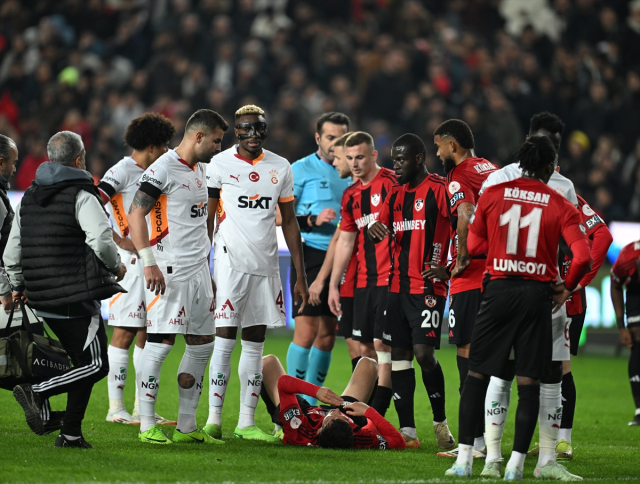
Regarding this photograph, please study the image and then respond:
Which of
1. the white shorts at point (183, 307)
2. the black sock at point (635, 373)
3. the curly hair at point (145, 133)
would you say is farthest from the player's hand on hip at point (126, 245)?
the black sock at point (635, 373)

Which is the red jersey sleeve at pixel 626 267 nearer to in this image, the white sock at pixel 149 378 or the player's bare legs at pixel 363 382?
the player's bare legs at pixel 363 382

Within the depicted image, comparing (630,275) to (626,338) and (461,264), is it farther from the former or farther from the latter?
(461,264)

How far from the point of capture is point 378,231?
7.30 metres

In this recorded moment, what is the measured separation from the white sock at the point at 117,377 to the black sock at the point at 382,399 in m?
2.24

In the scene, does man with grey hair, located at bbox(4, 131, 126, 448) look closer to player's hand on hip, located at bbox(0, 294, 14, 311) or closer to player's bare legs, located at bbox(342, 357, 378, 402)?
player's hand on hip, located at bbox(0, 294, 14, 311)

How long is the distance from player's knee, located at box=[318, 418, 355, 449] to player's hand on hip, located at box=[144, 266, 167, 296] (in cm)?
161

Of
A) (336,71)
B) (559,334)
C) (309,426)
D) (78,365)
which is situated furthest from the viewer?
(336,71)

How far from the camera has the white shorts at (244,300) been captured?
7098 millimetres

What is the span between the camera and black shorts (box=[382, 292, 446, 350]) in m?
6.82

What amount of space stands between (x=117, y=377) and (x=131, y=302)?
2.25 feet

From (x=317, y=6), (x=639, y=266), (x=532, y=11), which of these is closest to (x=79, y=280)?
(x=639, y=266)

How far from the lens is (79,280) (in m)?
5.99

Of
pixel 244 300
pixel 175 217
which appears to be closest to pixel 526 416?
pixel 244 300

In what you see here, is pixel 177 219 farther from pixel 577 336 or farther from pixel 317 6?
pixel 317 6
